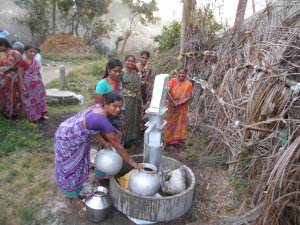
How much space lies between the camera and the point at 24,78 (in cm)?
435

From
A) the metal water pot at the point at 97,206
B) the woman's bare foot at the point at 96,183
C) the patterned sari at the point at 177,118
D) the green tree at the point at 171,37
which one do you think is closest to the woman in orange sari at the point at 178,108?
the patterned sari at the point at 177,118

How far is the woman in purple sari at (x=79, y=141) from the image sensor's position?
7.11 feet

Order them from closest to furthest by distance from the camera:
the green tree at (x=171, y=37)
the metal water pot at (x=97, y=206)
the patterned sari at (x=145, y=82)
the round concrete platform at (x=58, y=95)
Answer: the metal water pot at (x=97, y=206), the patterned sari at (x=145, y=82), the round concrete platform at (x=58, y=95), the green tree at (x=171, y=37)

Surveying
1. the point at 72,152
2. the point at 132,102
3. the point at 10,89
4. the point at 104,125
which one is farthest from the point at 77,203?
the point at 10,89

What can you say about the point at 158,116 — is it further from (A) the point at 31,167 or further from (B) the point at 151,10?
(B) the point at 151,10

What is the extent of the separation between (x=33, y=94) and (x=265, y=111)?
441cm

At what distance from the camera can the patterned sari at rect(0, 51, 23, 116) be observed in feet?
14.0

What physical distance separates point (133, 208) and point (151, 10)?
19.3 metres

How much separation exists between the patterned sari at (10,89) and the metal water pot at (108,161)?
10.6ft

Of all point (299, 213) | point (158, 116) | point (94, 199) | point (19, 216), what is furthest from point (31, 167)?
point (299, 213)

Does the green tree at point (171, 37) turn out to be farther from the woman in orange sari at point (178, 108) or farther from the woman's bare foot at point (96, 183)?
the woman's bare foot at point (96, 183)

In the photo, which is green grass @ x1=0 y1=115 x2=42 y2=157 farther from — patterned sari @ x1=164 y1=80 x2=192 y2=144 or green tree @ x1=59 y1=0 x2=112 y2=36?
green tree @ x1=59 y1=0 x2=112 y2=36

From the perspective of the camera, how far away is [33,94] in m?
4.54

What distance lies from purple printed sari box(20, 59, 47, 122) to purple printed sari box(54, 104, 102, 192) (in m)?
2.68
